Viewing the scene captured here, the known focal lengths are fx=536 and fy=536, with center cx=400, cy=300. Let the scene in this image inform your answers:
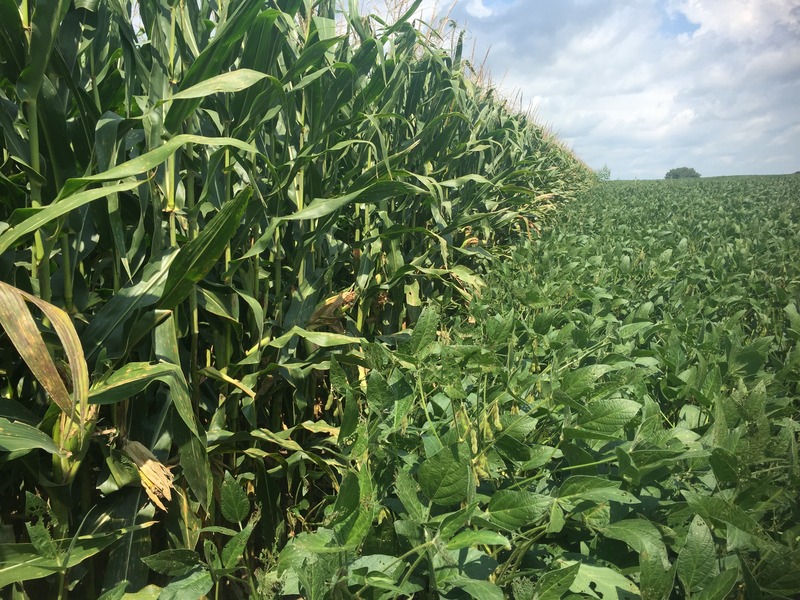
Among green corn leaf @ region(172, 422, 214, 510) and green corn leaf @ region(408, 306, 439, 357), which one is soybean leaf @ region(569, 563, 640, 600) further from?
green corn leaf @ region(172, 422, 214, 510)

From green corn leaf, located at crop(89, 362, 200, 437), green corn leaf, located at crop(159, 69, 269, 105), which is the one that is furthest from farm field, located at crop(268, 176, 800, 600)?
green corn leaf, located at crop(159, 69, 269, 105)

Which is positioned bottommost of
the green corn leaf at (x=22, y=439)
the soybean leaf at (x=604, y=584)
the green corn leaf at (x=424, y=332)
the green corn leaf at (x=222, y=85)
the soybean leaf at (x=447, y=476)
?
the soybean leaf at (x=604, y=584)

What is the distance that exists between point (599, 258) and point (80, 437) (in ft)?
10.4

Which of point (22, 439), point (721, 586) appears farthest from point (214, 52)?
point (721, 586)

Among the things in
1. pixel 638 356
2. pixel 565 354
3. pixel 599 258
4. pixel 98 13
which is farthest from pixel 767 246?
pixel 98 13

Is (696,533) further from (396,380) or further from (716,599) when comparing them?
(396,380)

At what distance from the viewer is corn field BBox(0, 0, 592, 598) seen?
105 cm

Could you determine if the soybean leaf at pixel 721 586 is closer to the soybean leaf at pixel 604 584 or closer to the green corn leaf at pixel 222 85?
the soybean leaf at pixel 604 584

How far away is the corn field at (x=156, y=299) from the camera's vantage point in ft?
3.44

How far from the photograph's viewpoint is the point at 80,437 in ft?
3.58

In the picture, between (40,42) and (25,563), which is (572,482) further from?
(40,42)

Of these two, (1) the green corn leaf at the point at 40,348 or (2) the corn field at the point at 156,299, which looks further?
(2) the corn field at the point at 156,299

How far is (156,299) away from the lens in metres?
1.29

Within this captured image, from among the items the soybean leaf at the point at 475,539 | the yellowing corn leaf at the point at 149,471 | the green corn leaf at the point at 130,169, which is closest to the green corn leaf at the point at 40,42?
the green corn leaf at the point at 130,169
